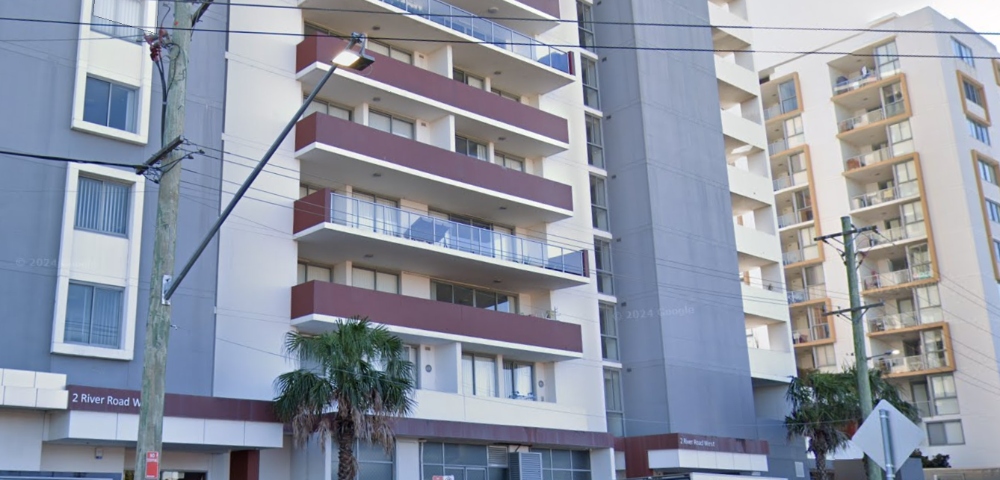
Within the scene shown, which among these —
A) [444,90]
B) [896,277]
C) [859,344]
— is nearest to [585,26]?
[444,90]

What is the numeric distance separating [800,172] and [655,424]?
122 feet

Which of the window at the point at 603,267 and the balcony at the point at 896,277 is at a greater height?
the balcony at the point at 896,277

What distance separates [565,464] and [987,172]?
45489 mm

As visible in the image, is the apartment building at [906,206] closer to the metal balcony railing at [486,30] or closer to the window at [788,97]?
the window at [788,97]

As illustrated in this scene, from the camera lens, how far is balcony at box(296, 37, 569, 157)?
36.6 metres

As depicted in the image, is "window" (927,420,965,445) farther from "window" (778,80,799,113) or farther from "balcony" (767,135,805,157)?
"window" (778,80,799,113)

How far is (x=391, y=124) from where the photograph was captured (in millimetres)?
40625

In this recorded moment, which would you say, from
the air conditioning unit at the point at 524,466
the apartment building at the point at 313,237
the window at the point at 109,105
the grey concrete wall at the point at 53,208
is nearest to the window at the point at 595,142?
the apartment building at the point at 313,237

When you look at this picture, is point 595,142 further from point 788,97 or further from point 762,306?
point 788,97

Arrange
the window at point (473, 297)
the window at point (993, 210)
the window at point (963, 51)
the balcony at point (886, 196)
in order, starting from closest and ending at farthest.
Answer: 1. the window at point (473, 297)
2. the window at point (993, 210)
3. the balcony at point (886, 196)
4. the window at point (963, 51)

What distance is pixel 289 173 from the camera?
3572 centimetres

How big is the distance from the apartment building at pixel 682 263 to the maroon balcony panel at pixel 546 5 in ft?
10.4

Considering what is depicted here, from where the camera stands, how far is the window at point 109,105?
100 feet

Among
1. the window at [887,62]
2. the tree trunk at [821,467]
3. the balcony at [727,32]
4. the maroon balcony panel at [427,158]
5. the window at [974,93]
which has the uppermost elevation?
the window at [887,62]
